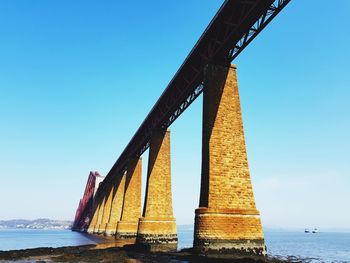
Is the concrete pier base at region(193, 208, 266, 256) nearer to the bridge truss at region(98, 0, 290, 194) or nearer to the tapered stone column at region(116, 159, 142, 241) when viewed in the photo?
the bridge truss at region(98, 0, 290, 194)

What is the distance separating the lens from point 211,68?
1839cm

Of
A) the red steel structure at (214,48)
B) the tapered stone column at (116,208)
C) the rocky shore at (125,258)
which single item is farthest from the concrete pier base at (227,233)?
the tapered stone column at (116,208)

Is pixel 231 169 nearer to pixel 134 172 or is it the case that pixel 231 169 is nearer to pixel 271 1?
pixel 271 1

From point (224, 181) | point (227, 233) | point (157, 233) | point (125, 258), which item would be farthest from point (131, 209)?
point (227, 233)

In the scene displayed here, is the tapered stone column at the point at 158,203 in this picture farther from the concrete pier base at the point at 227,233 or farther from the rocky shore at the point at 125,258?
the concrete pier base at the point at 227,233

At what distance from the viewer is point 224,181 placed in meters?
16.3

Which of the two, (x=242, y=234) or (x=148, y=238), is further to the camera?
(x=148, y=238)

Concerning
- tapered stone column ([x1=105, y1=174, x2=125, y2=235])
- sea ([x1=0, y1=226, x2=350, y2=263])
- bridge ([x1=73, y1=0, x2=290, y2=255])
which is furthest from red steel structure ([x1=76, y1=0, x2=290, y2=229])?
tapered stone column ([x1=105, y1=174, x2=125, y2=235])

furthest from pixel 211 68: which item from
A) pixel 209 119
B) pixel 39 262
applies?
pixel 39 262

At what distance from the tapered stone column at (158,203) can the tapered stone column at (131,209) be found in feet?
32.7

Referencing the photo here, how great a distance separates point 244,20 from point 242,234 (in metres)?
10.4

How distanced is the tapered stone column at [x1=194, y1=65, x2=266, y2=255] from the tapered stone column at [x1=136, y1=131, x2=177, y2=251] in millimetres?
12888

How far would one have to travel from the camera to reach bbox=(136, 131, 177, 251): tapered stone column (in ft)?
91.5

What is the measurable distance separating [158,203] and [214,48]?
15.8m
